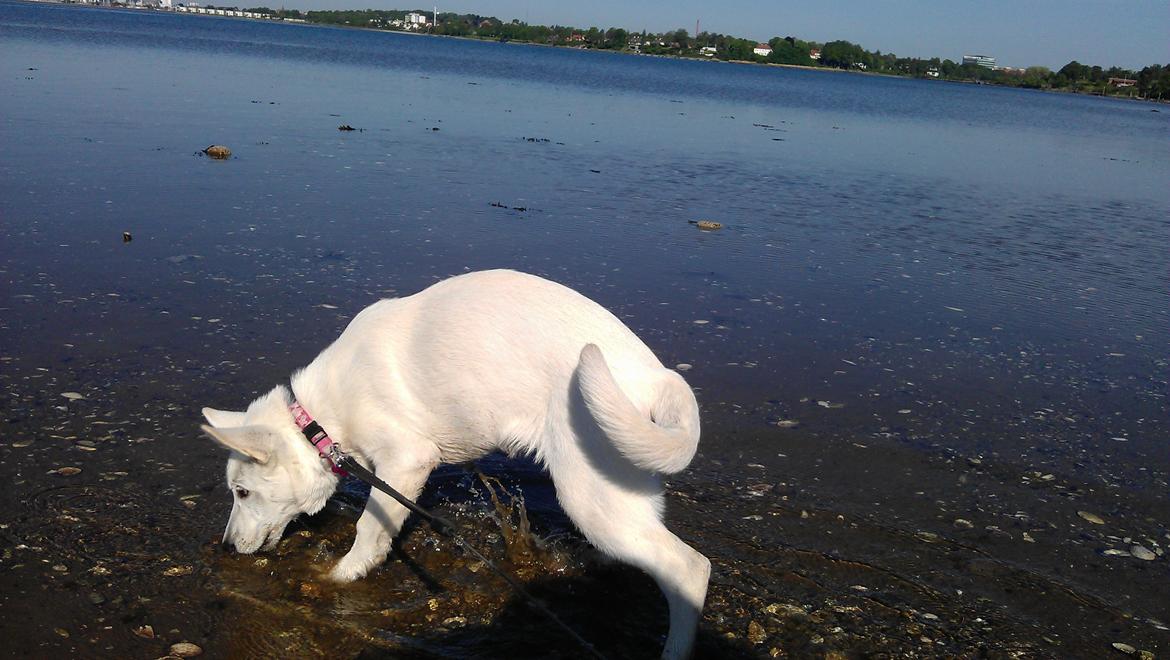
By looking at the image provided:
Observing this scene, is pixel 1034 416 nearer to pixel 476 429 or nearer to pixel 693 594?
pixel 693 594

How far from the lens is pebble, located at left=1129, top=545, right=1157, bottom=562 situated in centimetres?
540

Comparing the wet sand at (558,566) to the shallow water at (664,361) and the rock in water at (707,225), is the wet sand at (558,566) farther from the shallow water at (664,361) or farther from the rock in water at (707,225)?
the rock in water at (707,225)

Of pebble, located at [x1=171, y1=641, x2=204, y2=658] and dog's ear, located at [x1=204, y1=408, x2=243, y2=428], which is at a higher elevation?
dog's ear, located at [x1=204, y1=408, x2=243, y2=428]

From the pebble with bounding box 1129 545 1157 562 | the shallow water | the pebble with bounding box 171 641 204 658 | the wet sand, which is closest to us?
the pebble with bounding box 171 641 204 658

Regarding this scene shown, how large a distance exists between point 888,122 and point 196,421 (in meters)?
44.5

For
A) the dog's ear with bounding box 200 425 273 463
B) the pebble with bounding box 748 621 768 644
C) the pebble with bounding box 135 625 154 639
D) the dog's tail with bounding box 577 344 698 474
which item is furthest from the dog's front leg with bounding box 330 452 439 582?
the pebble with bounding box 748 621 768 644

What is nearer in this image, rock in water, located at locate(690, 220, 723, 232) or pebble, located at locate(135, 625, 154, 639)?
pebble, located at locate(135, 625, 154, 639)

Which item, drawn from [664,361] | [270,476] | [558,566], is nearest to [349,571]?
[270,476]

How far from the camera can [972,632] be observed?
15.3ft

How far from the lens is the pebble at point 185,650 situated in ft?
13.6

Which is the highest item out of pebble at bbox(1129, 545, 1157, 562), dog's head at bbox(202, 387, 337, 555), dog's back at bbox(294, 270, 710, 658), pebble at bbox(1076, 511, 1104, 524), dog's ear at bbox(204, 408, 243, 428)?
dog's back at bbox(294, 270, 710, 658)

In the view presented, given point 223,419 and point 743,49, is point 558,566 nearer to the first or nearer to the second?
point 223,419

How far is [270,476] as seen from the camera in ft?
Answer: 15.0

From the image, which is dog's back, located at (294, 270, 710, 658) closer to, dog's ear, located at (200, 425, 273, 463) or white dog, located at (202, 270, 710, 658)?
white dog, located at (202, 270, 710, 658)
